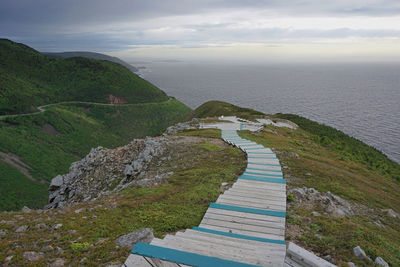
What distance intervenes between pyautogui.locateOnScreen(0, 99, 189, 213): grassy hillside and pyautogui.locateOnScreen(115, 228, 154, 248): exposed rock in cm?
3880

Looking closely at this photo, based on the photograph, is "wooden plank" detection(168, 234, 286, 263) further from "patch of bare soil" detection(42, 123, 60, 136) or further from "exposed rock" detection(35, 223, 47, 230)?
"patch of bare soil" detection(42, 123, 60, 136)

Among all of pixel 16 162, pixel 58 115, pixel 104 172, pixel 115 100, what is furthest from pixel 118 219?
pixel 115 100

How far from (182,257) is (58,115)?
392 feet

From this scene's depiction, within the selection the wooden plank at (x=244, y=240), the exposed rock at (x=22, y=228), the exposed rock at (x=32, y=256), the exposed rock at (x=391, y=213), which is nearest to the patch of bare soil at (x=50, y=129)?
the exposed rock at (x=22, y=228)

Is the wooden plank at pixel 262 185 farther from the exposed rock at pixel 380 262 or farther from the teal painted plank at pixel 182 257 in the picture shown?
the teal painted plank at pixel 182 257

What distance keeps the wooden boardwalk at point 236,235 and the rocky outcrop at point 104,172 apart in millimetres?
8321

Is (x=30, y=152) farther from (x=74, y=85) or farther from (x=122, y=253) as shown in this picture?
(x=122, y=253)

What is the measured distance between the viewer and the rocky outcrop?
17984 mm

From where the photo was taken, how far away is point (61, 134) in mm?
97688

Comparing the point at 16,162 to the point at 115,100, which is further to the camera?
the point at 115,100

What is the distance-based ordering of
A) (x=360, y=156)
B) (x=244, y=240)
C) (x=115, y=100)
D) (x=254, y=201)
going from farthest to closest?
(x=115, y=100), (x=360, y=156), (x=254, y=201), (x=244, y=240)

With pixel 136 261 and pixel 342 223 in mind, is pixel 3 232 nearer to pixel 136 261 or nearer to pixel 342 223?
pixel 136 261

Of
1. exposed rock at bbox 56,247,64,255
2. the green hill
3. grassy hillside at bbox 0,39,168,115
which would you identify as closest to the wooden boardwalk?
exposed rock at bbox 56,247,64,255

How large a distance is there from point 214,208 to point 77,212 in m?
5.42
